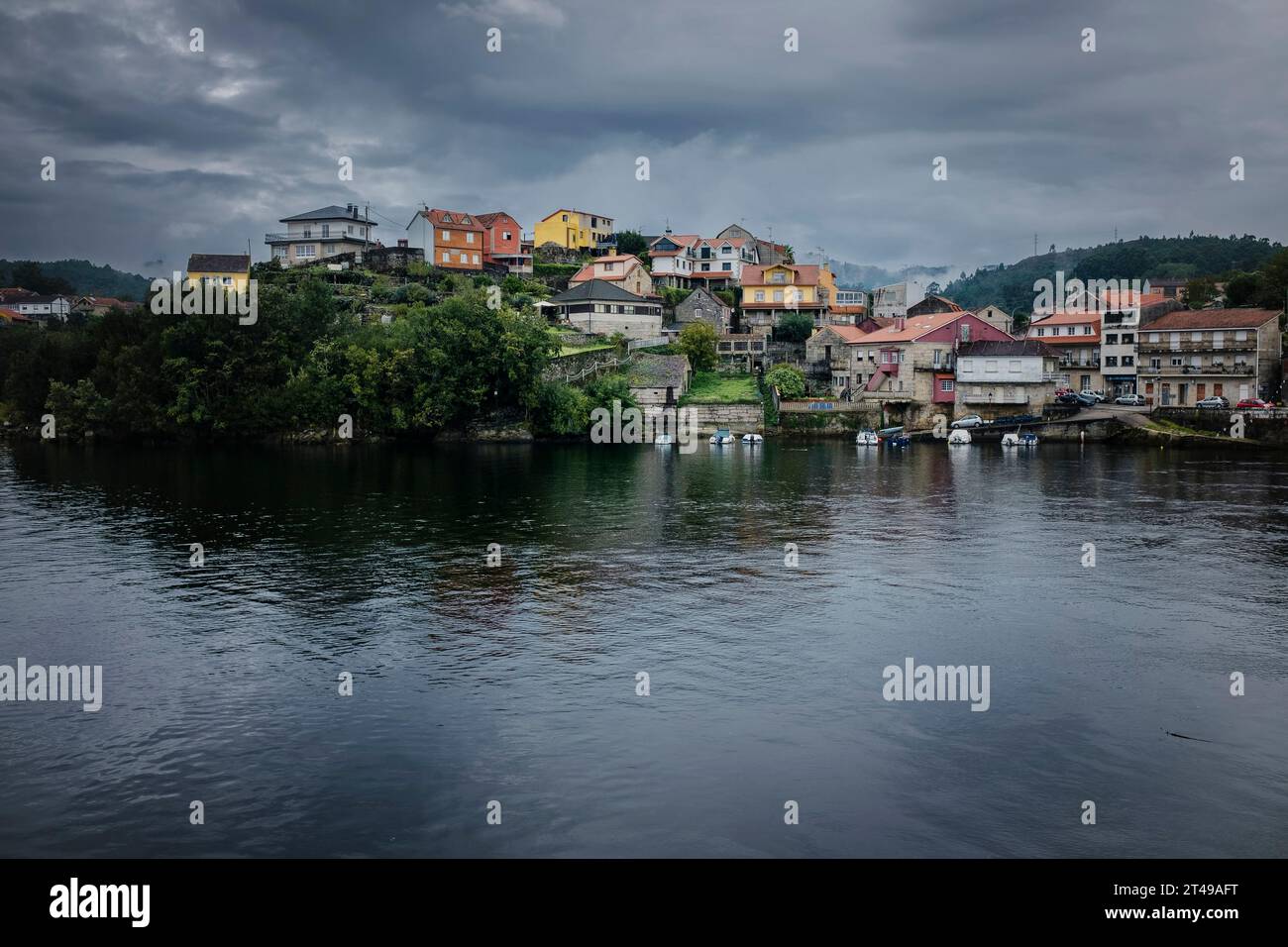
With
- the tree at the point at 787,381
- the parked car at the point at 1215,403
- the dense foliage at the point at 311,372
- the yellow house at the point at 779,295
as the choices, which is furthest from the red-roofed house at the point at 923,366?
the dense foliage at the point at 311,372

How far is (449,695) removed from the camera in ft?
81.3

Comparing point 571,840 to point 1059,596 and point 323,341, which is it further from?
point 323,341

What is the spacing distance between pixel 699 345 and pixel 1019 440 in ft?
125

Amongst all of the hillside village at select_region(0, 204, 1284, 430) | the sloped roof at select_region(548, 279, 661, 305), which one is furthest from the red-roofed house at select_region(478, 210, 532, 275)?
the sloped roof at select_region(548, 279, 661, 305)

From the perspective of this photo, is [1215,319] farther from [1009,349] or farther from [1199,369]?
[1009,349]

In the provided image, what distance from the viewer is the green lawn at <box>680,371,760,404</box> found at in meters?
106

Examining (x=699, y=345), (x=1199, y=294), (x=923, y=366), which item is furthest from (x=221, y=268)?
(x=1199, y=294)

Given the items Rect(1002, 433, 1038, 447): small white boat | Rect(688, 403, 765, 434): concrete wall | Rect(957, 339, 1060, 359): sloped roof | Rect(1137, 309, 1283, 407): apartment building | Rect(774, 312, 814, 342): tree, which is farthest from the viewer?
Rect(774, 312, 814, 342): tree

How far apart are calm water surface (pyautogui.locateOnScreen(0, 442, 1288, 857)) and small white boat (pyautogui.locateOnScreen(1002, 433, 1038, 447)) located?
126 feet

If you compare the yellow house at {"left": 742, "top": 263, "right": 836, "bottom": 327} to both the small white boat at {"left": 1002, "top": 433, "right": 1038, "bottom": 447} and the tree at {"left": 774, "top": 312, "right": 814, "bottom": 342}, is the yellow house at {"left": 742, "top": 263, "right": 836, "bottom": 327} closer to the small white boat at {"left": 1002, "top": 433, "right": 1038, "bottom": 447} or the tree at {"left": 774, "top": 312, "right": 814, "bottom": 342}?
the tree at {"left": 774, "top": 312, "right": 814, "bottom": 342}

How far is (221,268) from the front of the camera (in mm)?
128125

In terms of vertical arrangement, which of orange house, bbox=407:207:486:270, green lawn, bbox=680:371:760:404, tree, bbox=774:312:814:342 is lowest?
green lawn, bbox=680:371:760:404
